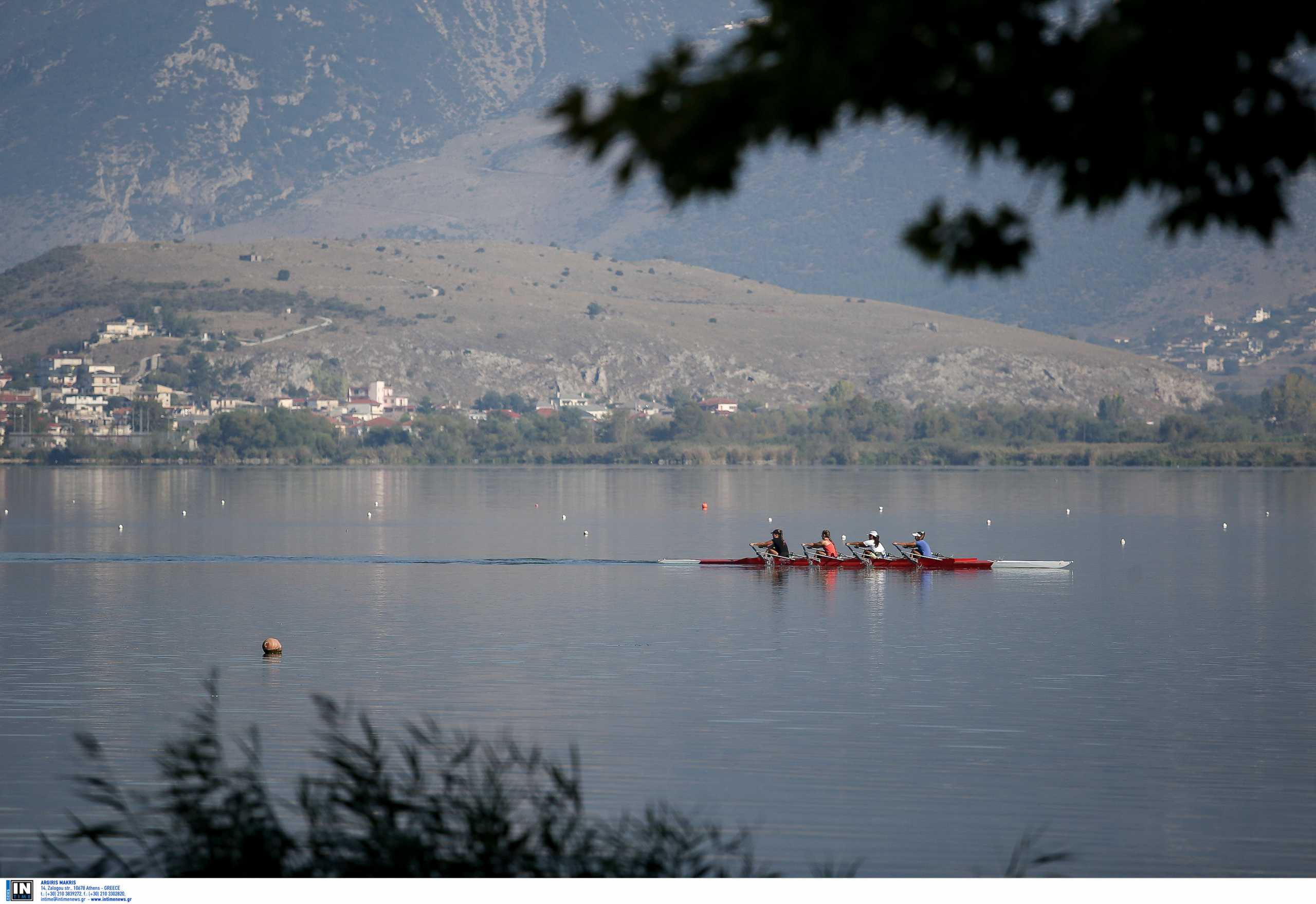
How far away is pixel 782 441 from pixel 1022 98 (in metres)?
184

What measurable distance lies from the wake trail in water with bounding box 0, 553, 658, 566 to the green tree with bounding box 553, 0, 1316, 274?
1693 inches

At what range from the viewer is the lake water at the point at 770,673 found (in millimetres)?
18344

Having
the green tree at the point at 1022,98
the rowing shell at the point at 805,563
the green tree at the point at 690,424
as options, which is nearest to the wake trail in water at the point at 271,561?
the rowing shell at the point at 805,563

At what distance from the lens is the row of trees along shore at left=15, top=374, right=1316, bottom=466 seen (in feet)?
571

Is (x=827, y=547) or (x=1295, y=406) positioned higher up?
(x=1295, y=406)

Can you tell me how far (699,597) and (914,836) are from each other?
85.0 feet

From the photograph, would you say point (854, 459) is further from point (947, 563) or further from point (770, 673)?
point (770, 673)

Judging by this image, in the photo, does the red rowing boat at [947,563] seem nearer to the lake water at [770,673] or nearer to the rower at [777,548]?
the lake water at [770,673]

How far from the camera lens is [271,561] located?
2131 inches

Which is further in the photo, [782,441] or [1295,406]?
[1295,406]

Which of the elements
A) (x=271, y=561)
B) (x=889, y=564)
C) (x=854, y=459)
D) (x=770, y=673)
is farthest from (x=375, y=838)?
Answer: (x=854, y=459)

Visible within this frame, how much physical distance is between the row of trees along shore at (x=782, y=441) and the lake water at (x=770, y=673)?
106631mm

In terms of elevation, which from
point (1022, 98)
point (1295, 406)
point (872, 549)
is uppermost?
point (1295, 406)
